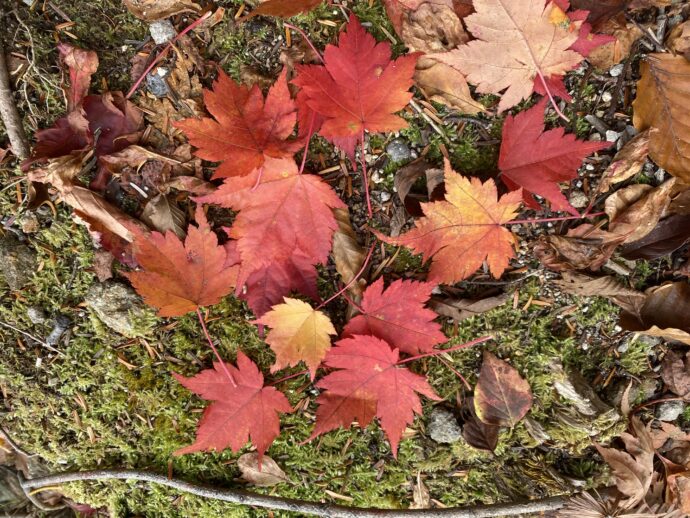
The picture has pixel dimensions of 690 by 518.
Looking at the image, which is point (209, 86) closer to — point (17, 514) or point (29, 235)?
point (29, 235)

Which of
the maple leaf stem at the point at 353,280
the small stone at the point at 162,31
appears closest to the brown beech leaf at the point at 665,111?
the maple leaf stem at the point at 353,280

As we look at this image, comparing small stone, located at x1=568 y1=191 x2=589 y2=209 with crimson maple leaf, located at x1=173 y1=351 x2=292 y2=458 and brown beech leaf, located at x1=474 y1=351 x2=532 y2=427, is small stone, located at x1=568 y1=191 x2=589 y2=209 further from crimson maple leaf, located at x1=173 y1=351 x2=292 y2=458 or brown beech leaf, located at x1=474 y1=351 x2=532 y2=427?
crimson maple leaf, located at x1=173 y1=351 x2=292 y2=458

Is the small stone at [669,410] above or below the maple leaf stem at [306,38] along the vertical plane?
below

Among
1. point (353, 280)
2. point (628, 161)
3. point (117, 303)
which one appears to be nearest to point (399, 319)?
point (353, 280)

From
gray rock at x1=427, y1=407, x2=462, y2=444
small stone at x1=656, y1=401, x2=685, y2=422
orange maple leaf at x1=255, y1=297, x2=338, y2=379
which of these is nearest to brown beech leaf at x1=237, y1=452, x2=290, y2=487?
orange maple leaf at x1=255, y1=297, x2=338, y2=379

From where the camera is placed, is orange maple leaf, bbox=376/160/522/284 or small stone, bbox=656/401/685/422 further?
small stone, bbox=656/401/685/422

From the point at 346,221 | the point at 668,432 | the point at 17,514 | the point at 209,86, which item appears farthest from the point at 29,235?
the point at 668,432

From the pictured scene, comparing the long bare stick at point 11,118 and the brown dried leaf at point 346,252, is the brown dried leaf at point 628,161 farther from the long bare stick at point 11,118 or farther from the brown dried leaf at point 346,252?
the long bare stick at point 11,118
